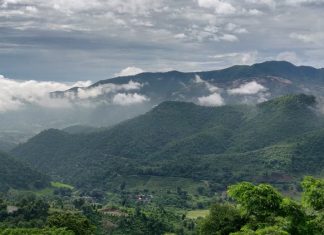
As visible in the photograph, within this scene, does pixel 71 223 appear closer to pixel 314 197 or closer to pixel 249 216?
pixel 249 216

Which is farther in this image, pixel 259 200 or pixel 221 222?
pixel 221 222

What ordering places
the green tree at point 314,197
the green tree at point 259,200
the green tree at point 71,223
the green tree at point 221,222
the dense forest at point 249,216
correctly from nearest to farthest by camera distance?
the dense forest at point 249,216, the green tree at point 314,197, the green tree at point 259,200, the green tree at point 221,222, the green tree at point 71,223

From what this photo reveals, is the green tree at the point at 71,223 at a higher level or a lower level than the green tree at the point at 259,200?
lower

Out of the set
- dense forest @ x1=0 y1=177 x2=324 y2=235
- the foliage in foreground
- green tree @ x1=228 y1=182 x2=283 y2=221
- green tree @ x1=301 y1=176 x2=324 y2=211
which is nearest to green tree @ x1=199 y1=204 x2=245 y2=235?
dense forest @ x1=0 y1=177 x2=324 y2=235

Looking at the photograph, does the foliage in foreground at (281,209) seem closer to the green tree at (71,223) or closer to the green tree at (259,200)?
the green tree at (259,200)

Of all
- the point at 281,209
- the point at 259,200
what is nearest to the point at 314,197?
the point at 281,209

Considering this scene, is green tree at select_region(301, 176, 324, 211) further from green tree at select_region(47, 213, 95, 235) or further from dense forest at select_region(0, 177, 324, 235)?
green tree at select_region(47, 213, 95, 235)

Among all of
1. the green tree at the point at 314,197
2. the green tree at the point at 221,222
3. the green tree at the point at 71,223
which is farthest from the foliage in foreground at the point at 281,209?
the green tree at the point at 71,223

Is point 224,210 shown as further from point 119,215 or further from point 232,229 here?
point 119,215

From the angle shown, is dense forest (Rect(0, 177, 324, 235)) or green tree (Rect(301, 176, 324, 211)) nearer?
dense forest (Rect(0, 177, 324, 235))

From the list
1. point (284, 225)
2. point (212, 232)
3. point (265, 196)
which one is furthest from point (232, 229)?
point (284, 225)

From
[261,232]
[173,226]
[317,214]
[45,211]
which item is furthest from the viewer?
[173,226]
